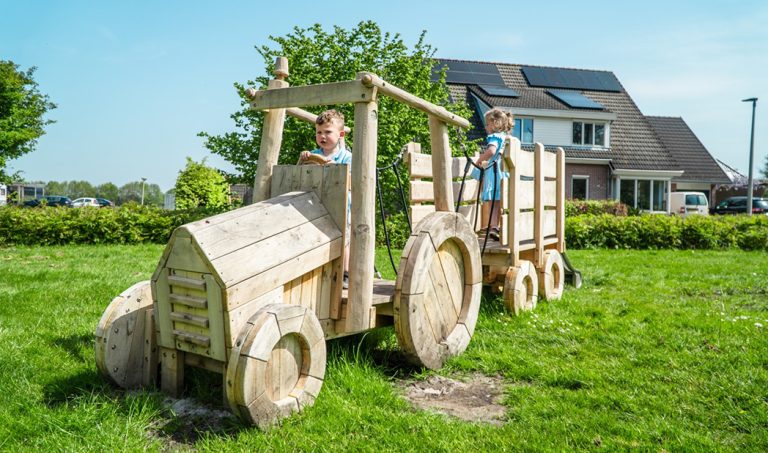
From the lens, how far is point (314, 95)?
391 cm

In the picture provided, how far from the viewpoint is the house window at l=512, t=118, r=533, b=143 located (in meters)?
29.3

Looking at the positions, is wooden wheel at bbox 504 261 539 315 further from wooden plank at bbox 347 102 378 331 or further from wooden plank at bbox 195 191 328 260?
wooden plank at bbox 195 191 328 260

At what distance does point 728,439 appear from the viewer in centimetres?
322

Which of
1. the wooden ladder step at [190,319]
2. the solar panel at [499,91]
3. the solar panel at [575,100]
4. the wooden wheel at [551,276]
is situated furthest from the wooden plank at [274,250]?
the solar panel at [575,100]

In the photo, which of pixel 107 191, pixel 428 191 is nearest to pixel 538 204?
pixel 428 191

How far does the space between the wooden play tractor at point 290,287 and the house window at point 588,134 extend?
1085 inches

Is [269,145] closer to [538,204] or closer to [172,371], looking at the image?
[172,371]

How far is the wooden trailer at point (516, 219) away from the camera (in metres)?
5.88

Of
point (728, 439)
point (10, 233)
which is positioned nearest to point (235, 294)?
point (728, 439)

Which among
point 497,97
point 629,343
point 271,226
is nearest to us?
point 271,226

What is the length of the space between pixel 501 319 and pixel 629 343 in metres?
1.19

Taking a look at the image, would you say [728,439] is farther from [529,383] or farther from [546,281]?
[546,281]

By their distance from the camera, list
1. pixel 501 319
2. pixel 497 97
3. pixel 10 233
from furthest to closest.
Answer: pixel 497 97, pixel 10 233, pixel 501 319

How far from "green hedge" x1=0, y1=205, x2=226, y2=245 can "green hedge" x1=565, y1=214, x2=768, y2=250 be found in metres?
9.02
